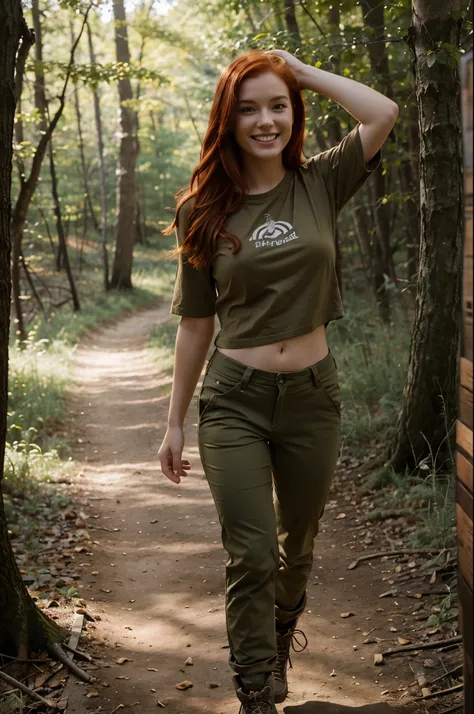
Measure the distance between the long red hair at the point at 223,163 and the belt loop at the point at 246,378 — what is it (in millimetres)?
458

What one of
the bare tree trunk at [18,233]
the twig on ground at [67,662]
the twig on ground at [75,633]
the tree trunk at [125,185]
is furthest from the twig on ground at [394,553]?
the tree trunk at [125,185]

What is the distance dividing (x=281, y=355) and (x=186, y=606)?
238 cm

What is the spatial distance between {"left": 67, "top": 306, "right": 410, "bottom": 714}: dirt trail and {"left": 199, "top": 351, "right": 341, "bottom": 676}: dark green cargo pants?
762 millimetres

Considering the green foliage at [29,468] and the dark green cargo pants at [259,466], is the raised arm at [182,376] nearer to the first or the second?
the dark green cargo pants at [259,466]

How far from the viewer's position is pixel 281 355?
304cm

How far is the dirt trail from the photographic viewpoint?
363 cm

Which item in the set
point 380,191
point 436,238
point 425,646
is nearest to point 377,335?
point 380,191

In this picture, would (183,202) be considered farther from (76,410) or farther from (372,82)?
(76,410)

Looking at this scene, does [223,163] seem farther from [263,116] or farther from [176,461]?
[176,461]

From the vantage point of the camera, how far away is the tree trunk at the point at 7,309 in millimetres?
3582

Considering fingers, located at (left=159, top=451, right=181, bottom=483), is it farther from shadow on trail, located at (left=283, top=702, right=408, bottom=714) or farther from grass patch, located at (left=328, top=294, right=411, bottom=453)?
grass patch, located at (left=328, top=294, right=411, bottom=453)

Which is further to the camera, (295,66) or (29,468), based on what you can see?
(29,468)

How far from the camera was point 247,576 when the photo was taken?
115 inches

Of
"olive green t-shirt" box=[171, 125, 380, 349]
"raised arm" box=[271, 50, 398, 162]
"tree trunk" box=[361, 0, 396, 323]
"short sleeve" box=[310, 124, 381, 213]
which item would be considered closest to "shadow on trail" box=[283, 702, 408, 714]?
"olive green t-shirt" box=[171, 125, 380, 349]
